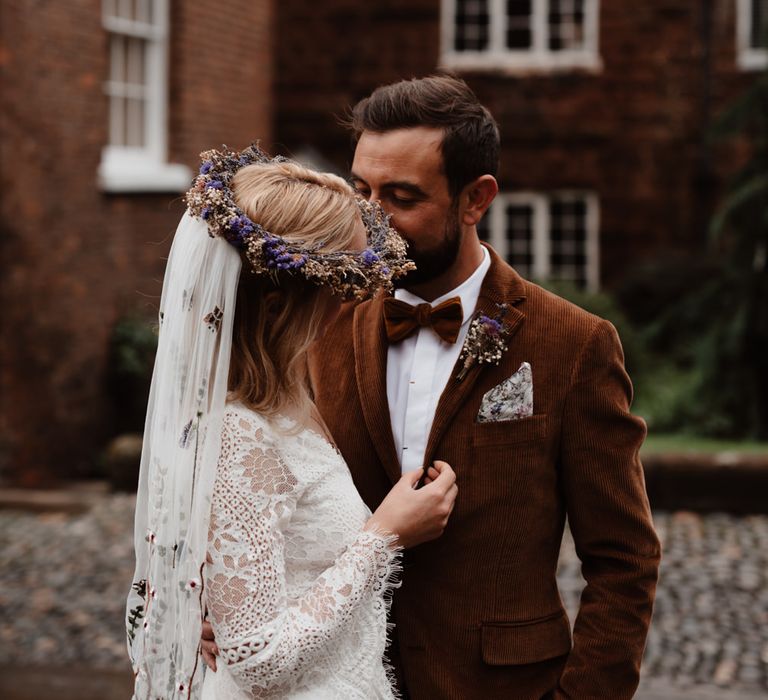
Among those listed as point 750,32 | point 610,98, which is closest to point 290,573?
point 610,98

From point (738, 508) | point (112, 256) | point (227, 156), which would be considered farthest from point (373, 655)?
point (112, 256)

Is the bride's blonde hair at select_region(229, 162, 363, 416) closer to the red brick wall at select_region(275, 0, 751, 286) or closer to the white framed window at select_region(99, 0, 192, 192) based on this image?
the white framed window at select_region(99, 0, 192, 192)

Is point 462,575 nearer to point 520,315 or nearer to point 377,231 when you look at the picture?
point 520,315

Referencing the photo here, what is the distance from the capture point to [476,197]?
9.40 feet

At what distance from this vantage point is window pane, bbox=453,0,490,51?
15.6 meters

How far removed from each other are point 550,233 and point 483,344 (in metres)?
13.1

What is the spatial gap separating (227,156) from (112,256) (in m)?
8.22

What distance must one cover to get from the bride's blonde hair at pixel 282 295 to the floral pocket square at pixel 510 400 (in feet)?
1.42

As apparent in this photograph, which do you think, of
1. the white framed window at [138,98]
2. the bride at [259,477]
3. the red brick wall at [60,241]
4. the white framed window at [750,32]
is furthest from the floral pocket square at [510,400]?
the white framed window at [750,32]

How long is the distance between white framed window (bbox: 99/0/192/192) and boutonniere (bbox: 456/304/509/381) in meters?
8.19

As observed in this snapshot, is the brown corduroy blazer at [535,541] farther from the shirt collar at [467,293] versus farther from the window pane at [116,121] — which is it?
the window pane at [116,121]

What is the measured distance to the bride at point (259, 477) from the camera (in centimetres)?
228

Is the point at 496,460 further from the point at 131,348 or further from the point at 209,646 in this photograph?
the point at 131,348

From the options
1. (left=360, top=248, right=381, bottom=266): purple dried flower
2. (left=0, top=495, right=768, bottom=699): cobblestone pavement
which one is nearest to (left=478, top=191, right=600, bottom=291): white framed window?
(left=0, top=495, right=768, bottom=699): cobblestone pavement
